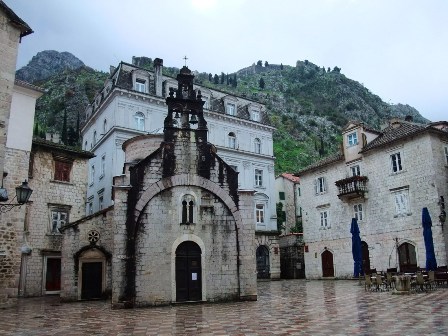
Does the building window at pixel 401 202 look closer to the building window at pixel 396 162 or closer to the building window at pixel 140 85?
the building window at pixel 396 162

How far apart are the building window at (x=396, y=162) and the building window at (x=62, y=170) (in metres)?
23.9

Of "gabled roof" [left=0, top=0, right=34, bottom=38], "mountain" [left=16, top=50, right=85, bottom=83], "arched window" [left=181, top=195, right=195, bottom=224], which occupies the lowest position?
"arched window" [left=181, top=195, right=195, bottom=224]

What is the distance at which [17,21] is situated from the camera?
44.8ft

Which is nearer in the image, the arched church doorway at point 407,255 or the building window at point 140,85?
the arched church doorway at point 407,255

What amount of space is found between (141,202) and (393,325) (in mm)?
11626

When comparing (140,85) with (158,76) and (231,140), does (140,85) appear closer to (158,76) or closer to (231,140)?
(158,76)

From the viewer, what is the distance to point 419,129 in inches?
1072

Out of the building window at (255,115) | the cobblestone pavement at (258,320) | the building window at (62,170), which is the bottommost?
the cobblestone pavement at (258,320)

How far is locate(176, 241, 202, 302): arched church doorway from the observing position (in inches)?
697

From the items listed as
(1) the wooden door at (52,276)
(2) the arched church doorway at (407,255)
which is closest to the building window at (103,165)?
(1) the wooden door at (52,276)

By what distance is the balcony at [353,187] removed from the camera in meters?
30.9

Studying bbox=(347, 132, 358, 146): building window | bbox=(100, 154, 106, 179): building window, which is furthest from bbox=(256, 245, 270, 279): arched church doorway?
bbox=(100, 154, 106, 179): building window

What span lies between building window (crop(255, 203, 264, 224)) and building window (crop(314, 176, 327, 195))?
21.7ft

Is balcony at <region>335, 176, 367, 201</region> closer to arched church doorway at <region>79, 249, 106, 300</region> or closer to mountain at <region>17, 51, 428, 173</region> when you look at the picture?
arched church doorway at <region>79, 249, 106, 300</region>
